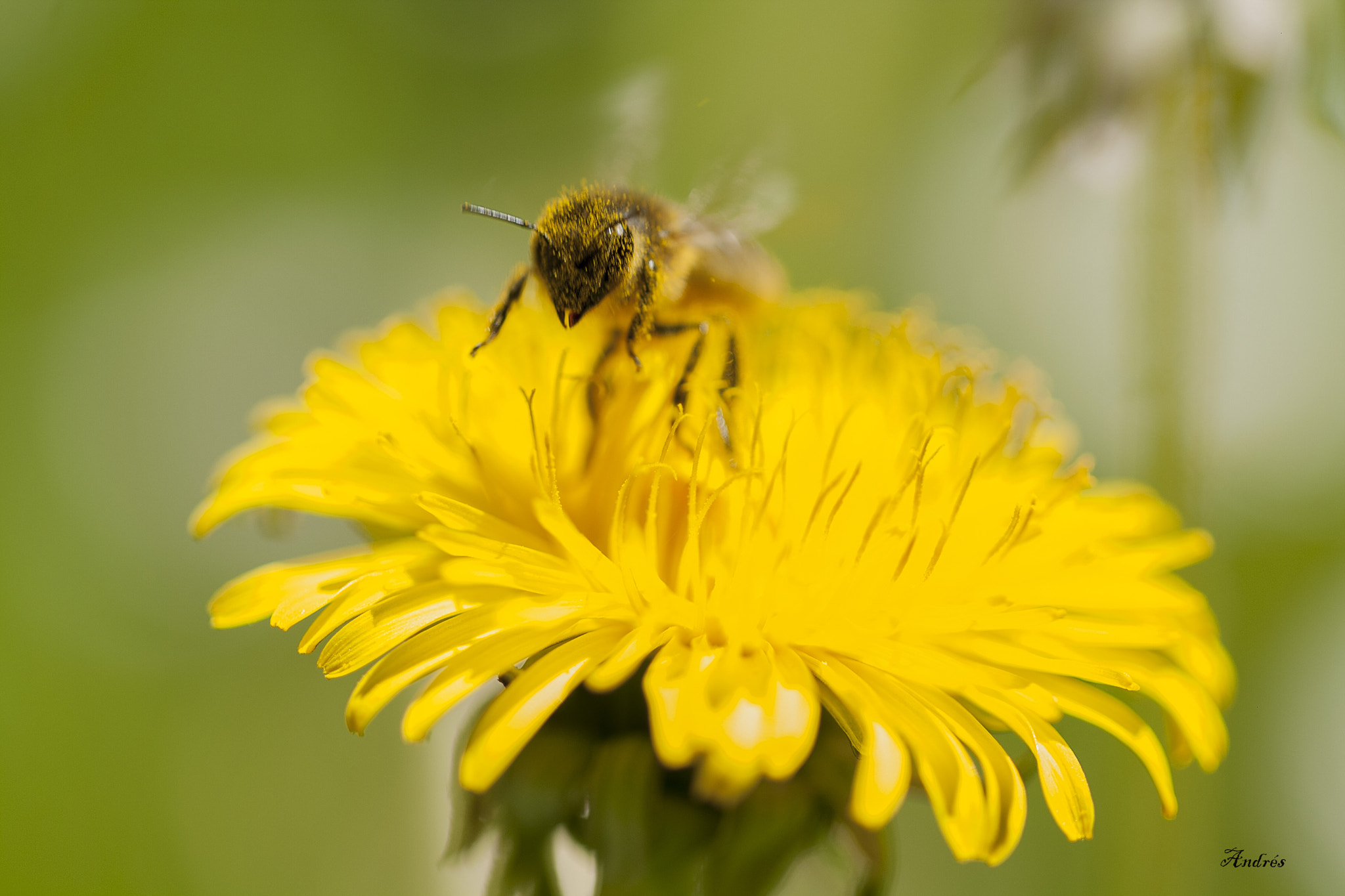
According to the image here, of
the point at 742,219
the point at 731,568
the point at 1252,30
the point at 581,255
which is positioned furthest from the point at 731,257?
the point at 1252,30

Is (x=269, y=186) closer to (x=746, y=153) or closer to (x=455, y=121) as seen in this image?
(x=455, y=121)

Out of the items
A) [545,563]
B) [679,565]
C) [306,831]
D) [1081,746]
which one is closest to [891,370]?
[679,565]

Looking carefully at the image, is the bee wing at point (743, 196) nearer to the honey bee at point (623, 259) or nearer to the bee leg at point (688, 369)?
the honey bee at point (623, 259)

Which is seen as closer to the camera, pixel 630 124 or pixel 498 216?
pixel 498 216

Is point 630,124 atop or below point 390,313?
below

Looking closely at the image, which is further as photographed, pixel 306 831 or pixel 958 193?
pixel 958 193
